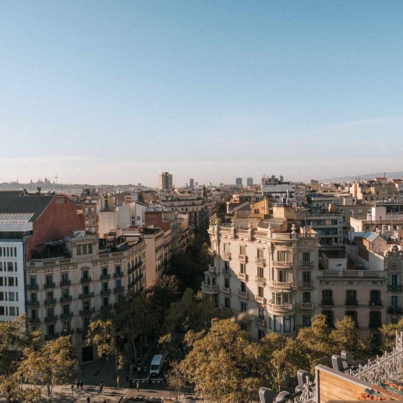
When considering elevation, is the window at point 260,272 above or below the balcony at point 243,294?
above

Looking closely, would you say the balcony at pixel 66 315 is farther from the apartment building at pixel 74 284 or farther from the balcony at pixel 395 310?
the balcony at pixel 395 310

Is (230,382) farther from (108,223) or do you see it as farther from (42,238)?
(108,223)

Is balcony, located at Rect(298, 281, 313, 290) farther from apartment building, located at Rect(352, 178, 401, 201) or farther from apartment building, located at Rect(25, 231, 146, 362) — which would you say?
apartment building, located at Rect(352, 178, 401, 201)

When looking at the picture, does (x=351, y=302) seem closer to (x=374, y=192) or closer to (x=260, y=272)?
(x=260, y=272)

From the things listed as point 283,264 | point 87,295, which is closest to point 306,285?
point 283,264

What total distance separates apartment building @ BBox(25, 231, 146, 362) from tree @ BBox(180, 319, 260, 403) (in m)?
21.3

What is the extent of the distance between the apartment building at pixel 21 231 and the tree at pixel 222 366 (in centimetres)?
2574

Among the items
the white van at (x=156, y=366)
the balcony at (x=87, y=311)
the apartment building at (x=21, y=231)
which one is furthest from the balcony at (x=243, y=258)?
the apartment building at (x=21, y=231)

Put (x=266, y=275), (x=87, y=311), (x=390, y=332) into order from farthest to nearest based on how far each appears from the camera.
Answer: (x=87, y=311)
(x=266, y=275)
(x=390, y=332)

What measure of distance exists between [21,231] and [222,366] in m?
31.9

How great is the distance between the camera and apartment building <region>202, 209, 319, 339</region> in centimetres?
4650

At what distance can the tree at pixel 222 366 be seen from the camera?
32312 mm

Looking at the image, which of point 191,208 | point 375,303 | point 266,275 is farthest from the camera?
point 191,208

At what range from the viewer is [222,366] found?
32.9 metres
